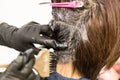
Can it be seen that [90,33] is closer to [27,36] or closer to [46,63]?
[46,63]

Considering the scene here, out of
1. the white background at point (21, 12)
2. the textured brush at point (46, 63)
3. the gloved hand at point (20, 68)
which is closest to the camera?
the gloved hand at point (20, 68)

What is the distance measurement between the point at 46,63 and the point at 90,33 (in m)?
0.21

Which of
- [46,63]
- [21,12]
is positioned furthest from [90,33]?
[21,12]

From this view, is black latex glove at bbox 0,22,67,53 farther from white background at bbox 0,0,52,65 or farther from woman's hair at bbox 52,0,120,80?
white background at bbox 0,0,52,65

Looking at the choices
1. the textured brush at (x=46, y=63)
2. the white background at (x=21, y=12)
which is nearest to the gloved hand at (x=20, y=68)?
the textured brush at (x=46, y=63)

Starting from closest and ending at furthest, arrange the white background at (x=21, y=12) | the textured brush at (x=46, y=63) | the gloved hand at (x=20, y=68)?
the gloved hand at (x=20, y=68), the textured brush at (x=46, y=63), the white background at (x=21, y=12)

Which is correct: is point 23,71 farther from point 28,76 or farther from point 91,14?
point 91,14

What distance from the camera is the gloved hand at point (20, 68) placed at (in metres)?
0.89

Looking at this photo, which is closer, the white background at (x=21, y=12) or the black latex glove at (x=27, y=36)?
the black latex glove at (x=27, y=36)

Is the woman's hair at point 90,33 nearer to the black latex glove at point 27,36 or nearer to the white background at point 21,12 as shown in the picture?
the black latex glove at point 27,36

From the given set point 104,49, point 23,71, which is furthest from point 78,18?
point 23,71

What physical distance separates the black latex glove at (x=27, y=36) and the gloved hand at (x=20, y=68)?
138 mm

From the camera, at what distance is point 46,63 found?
1002 mm

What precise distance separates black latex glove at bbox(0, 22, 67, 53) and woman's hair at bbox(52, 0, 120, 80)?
0.05 metres
